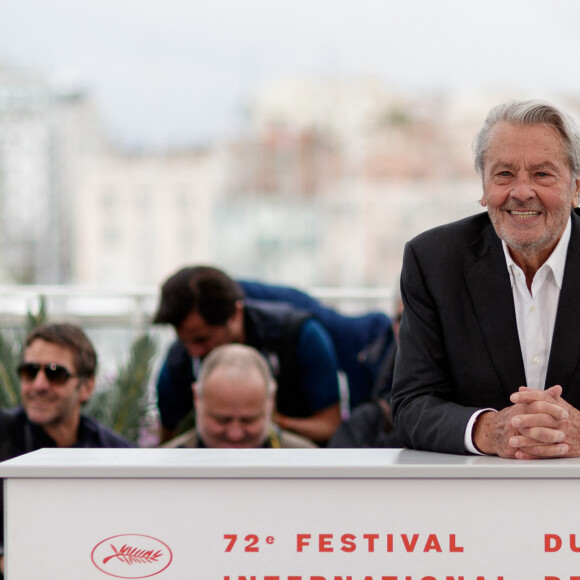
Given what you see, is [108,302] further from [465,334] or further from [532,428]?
[532,428]

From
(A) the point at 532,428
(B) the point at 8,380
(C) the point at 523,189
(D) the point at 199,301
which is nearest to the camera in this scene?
(A) the point at 532,428

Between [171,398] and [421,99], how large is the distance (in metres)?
23.1

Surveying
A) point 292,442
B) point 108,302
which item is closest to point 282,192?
point 108,302

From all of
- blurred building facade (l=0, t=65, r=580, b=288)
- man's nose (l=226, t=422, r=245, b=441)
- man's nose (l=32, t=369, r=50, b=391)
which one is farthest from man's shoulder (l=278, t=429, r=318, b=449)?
blurred building facade (l=0, t=65, r=580, b=288)

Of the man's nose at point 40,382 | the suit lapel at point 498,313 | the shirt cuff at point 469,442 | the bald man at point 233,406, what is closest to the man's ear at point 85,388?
the man's nose at point 40,382

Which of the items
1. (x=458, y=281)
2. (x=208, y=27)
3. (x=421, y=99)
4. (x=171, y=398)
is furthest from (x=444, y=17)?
(x=458, y=281)

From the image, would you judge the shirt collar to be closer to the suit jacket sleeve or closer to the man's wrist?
the suit jacket sleeve

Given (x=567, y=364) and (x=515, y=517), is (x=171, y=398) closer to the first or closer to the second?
(x=567, y=364)

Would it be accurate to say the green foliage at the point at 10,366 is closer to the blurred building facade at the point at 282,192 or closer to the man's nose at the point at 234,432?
the man's nose at the point at 234,432

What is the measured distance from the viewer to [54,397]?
301 cm

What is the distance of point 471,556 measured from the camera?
4.53 ft

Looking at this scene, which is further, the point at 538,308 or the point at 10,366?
the point at 10,366

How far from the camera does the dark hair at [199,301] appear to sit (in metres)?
3.52

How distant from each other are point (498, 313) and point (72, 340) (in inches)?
68.6
